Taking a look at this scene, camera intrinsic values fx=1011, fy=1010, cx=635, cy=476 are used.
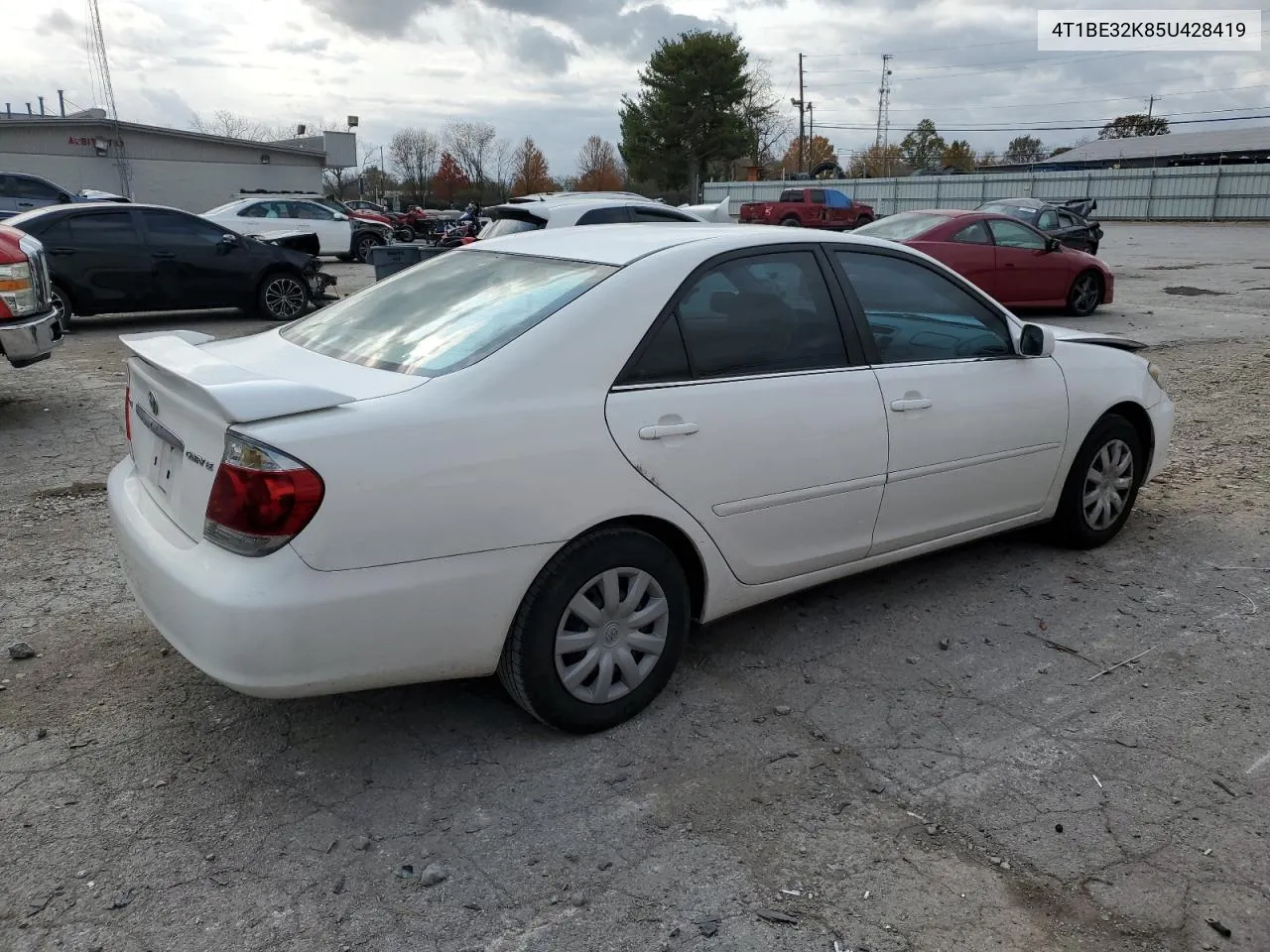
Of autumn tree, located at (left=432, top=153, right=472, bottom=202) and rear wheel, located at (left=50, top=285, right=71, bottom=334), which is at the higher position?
autumn tree, located at (left=432, top=153, right=472, bottom=202)

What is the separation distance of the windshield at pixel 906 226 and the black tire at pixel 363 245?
582 inches

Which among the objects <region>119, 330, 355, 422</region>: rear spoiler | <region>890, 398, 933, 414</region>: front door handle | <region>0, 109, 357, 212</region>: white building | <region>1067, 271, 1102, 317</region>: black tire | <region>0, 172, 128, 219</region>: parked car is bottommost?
<region>1067, 271, 1102, 317</region>: black tire

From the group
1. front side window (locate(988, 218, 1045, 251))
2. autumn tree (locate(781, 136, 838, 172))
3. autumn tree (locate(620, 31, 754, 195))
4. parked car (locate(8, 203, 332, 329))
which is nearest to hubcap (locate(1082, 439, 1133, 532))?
front side window (locate(988, 218, 1045, 251))

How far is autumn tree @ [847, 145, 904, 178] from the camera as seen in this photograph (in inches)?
3558

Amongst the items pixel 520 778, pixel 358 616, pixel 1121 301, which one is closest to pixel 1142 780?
pixel 520 778

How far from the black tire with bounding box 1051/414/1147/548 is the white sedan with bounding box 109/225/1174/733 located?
37cm

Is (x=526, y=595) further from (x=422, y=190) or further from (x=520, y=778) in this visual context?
(x=422, y=190)

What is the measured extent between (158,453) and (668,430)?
5.40ft

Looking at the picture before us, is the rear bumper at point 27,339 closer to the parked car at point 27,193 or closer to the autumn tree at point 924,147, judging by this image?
the parked car at point 27,193

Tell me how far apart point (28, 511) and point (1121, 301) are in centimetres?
1513

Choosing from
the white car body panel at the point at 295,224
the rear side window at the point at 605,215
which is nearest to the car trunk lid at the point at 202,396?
the rear side window at the point at 605,215

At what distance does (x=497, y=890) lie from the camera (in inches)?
101

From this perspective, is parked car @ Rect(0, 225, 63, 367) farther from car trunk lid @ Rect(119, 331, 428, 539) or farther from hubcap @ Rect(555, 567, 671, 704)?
hubcap @ Rect(555, 567, 671, 704)

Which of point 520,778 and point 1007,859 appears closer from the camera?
point 1007,859
